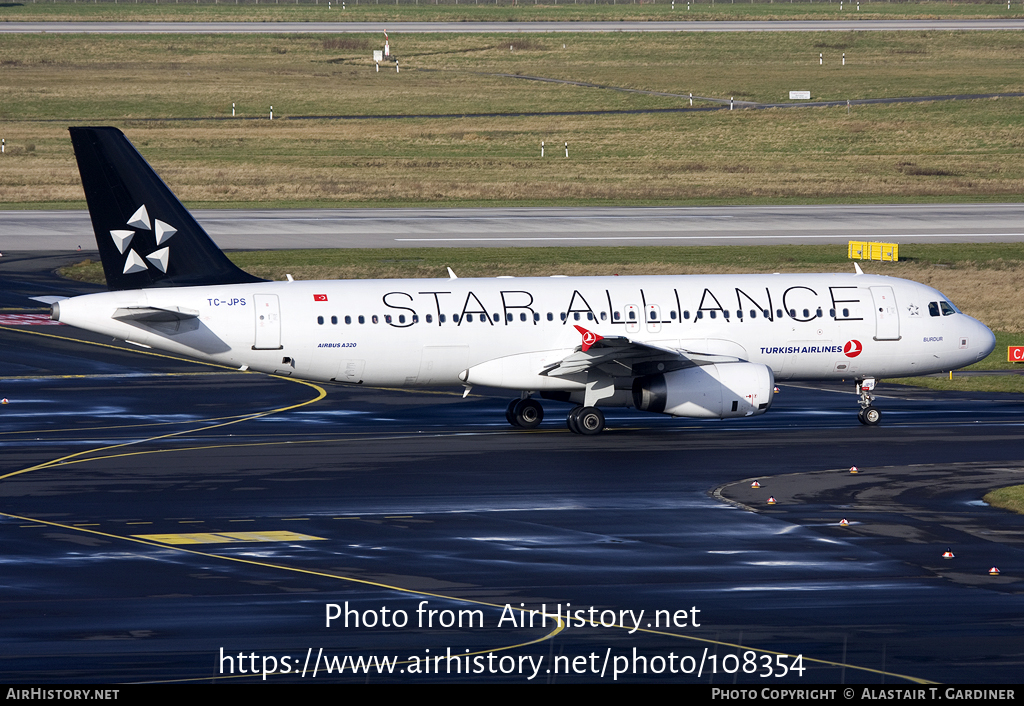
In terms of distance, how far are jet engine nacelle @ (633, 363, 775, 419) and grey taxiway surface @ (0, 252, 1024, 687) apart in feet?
3.11

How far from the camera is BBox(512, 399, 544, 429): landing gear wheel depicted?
39594 millimetres

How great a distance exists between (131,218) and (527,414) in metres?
12.4

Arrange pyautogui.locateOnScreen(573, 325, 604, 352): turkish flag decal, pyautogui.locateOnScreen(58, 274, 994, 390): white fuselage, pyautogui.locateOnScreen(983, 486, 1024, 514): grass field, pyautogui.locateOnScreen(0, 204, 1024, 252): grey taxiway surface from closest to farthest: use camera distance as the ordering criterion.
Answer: pyautogui.locateOnScreen(983, 486, 1024, 514): grass field
pyautogui.locateOnScreen(573, 325, 604, 352): turkish flag decal
pyautogui.locateOnScreen(58, 274, 994, 390): white fuselage
pyautogui.locateOnScreen(0, 204, 1024, 252): grey taxiway surface

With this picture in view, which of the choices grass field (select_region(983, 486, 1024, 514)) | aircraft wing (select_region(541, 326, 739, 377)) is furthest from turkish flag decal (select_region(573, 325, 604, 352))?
grass field (select_region(983, 486, 1024, 514))

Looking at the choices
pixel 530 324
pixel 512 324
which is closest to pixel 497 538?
pixel 512 324

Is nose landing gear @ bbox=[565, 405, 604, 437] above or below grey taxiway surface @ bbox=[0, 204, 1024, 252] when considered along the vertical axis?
below

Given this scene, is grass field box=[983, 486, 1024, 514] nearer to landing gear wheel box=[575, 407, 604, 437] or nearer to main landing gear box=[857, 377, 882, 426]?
main landing gear box=[857, 377, 882, 426]

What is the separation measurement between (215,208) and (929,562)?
A: 2926 inches

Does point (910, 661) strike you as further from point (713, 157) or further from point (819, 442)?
point (713, 157)

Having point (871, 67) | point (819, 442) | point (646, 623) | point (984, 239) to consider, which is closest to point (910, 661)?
point (646, 623)

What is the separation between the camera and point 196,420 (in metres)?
40.8

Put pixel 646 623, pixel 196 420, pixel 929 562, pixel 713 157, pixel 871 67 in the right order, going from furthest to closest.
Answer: pixel 871 67 → pixel 713 157 → pixel 196 420 → pixel 929 562 → pixel 646 623

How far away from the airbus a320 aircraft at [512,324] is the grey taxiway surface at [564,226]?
35.3 metres

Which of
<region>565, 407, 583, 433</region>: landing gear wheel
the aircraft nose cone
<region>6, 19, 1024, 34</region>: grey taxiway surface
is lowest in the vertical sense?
<region>565, 407, 583, 433</region>: landing gear wheel
